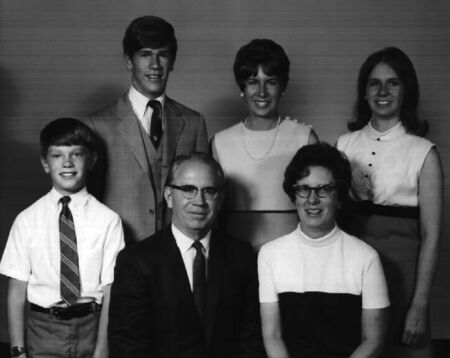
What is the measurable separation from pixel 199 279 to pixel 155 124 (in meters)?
0.66

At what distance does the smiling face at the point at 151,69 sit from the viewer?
A: 8.46 ft

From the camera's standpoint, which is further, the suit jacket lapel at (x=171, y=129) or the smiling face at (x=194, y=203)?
the suit jacket lapel at (x=171, y=129)

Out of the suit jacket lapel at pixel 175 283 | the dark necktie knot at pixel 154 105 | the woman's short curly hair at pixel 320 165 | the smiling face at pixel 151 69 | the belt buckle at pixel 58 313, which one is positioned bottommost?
the belt buckle at pixel 58 313

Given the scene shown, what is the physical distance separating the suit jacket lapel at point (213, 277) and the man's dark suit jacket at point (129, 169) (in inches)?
13.2

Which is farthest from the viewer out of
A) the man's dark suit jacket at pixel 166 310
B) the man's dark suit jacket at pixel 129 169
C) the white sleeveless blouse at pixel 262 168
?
the white sleeveless blouse at pixel 262 168

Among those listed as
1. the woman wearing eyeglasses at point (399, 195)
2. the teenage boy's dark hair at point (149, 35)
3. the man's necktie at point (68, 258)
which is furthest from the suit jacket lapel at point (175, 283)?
the teenage boy's dark hair at point (149, 35)

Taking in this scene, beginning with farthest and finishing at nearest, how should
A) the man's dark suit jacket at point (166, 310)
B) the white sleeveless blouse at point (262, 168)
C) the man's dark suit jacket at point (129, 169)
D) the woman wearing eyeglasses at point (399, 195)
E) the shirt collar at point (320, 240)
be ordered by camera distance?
the white sleeveless blouse at point (262, 168) < the man's dark suit jacket at point (129, 169) < the woman wearing eyeglasses at point (399, 195) < the shirt collar at point (320, 240) < the man's dark suit jacket at point (166, 310)

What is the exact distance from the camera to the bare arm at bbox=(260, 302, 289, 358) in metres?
2.28

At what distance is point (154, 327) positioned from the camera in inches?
90.1

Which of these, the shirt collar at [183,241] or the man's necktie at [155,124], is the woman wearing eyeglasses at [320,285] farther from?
the man's necktie at [155,124]

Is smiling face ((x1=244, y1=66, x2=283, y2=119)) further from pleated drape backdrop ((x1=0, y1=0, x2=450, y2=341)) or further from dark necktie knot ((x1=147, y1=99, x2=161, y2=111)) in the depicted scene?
pleated drape backdrop ((x1=0, y1=0, x2=450, y2=341))

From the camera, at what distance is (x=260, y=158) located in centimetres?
268

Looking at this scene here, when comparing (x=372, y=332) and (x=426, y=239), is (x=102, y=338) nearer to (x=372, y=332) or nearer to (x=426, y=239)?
(x=372, y=332)

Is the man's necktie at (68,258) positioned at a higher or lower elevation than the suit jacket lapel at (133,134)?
lower
